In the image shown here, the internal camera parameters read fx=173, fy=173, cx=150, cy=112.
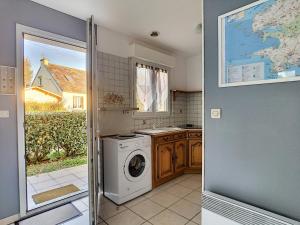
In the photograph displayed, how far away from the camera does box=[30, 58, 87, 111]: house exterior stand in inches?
137

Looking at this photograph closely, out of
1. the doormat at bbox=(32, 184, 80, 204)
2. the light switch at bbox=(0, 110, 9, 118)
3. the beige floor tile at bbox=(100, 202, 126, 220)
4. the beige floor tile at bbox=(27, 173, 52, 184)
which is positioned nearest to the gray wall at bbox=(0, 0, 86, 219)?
the light switch at bbox=(0, 110, 9, 118)

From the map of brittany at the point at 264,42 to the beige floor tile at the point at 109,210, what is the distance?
76.1 inches

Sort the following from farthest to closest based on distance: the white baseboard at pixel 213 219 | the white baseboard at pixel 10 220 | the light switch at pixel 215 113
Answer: the white baseboard at pixel 10 220 → the light switch at pixel 215 113 → the white baseboard at pixel 213 219

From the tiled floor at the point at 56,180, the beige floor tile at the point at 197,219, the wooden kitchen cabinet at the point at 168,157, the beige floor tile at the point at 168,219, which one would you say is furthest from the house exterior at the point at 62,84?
the beige floor tile at the point at 197,219

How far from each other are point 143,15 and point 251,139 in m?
1.98

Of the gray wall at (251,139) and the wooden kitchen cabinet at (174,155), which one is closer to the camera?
the gray wall at (251,139)

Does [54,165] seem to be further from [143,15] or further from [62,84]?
[143,15]

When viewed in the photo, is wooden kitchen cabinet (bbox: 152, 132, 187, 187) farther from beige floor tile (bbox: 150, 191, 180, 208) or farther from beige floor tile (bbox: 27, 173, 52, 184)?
beige floor tile (bbox: 27, 173, 52, 184)

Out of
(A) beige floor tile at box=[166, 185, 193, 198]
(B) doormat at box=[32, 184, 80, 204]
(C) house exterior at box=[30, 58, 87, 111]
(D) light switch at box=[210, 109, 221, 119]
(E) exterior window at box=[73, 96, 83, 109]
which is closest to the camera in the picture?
(D) light switch at box=[210, 109, 221, 119]

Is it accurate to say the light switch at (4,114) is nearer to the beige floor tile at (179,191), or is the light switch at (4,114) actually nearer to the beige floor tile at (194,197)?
the beige floor tile at (179,191)

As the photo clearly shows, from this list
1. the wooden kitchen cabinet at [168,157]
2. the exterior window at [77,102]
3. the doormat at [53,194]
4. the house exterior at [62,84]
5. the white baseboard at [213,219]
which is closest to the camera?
the white baseboard at [213,219]

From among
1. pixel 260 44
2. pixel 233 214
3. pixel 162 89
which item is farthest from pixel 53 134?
pixel 260 44

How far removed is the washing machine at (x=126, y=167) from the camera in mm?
2264

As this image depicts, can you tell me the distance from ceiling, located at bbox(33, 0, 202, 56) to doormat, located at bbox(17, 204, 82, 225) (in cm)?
248
